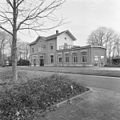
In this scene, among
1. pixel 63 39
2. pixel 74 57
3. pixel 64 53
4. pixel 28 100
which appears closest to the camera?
pixel 28 100

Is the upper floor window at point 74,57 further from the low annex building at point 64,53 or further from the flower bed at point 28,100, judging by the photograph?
the flower bed at point 28,100

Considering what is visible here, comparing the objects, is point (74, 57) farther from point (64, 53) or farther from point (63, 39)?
point (63, 39)

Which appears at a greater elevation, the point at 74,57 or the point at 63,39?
the point at 63,39

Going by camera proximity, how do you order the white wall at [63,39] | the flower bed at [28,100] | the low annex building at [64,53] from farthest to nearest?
the white wall at [63,39], the low annex building at [64,53], the flower bed at [28,100]

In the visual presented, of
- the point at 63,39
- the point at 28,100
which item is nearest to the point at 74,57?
the point at 63,39

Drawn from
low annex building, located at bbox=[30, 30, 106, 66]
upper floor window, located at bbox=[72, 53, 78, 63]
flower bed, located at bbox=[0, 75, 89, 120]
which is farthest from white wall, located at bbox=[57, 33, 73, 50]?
flower bed, located at bbox=[0, 75, 89, 120]

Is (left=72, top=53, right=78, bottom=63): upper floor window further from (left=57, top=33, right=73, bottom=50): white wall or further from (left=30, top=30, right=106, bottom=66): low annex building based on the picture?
(left=57, top=33, right=73, bottom=50): white wall

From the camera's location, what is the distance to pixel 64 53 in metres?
30.2

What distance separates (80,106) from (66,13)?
5.40 meters

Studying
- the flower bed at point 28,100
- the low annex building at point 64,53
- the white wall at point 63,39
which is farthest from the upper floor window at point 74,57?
the flower bed at point 28,100

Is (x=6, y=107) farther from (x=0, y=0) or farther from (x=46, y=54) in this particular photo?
(x=46, y=54)

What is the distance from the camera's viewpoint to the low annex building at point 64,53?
2577 centimetres

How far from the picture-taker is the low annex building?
25.8 metres

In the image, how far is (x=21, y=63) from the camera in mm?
42250
